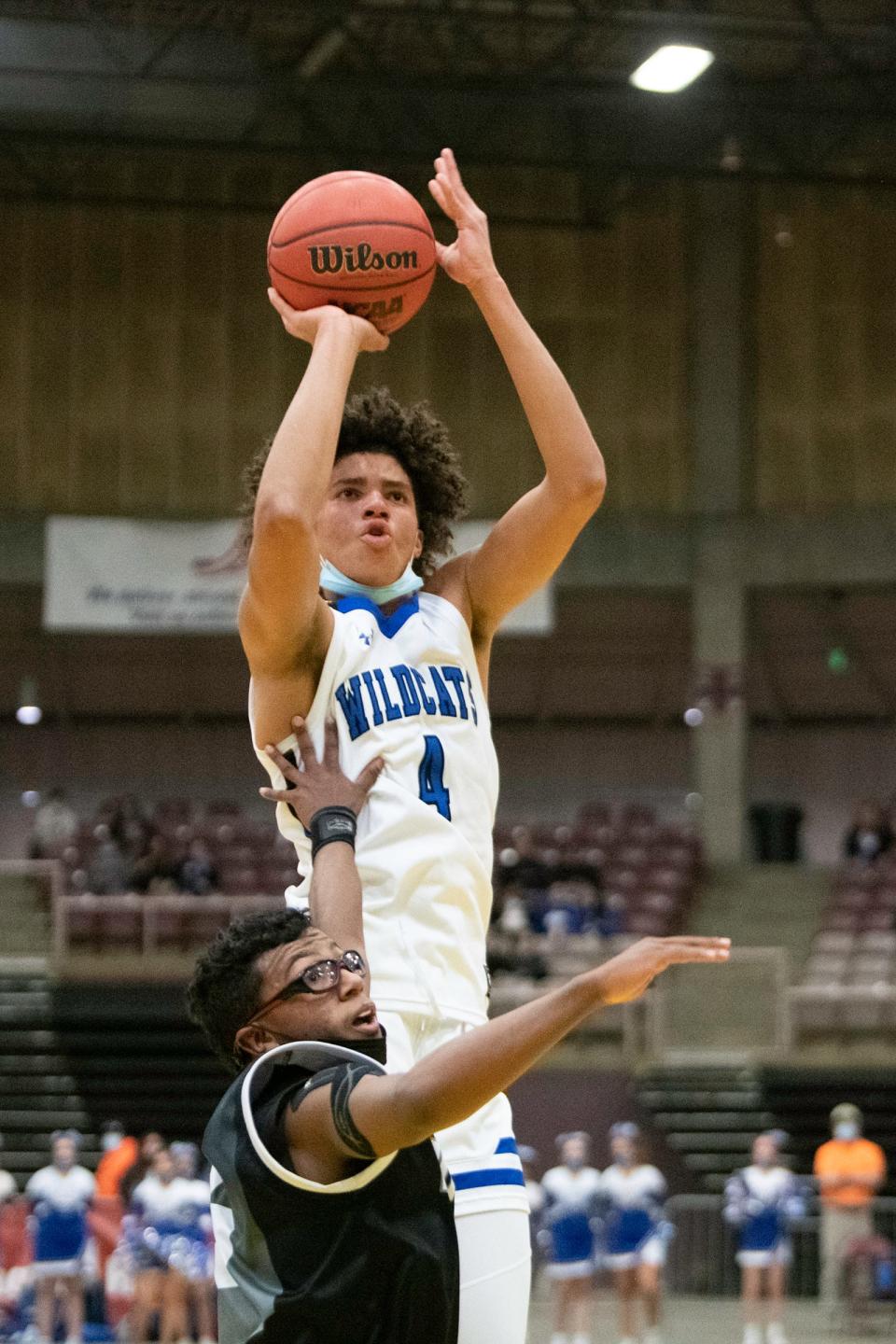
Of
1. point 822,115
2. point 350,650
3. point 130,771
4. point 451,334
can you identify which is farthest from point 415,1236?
point 130,771

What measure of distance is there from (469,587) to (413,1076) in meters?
1.34

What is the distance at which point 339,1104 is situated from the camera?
103 inches

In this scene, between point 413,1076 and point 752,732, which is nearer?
point 413,1076

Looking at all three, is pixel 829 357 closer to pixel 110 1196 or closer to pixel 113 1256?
pixel 110 1196

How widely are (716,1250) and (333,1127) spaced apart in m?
13.8

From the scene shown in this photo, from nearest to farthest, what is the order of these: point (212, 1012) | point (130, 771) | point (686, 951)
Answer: point (686, 951) < point (212, 1012) < point (130, 771)

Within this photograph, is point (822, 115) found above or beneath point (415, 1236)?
above

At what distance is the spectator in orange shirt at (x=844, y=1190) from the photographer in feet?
48.7

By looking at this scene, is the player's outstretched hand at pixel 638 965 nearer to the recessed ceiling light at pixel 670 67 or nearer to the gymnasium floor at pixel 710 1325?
the gymnasium floor at pixel 710 1325

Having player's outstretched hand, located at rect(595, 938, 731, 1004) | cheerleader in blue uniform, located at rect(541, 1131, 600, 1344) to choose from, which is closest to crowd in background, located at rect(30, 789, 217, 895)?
cheerleader in blue uniform, located at rect(541, 1131, 600, 1344)

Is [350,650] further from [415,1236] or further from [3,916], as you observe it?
[3,916]

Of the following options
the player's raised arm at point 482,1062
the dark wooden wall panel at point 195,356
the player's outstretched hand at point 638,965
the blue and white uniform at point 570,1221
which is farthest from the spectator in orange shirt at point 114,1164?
the player's outstretched hand at point 638,965

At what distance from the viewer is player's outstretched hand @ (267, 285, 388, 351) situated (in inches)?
137

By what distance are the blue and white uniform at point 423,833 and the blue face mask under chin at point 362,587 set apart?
0.02 metres
